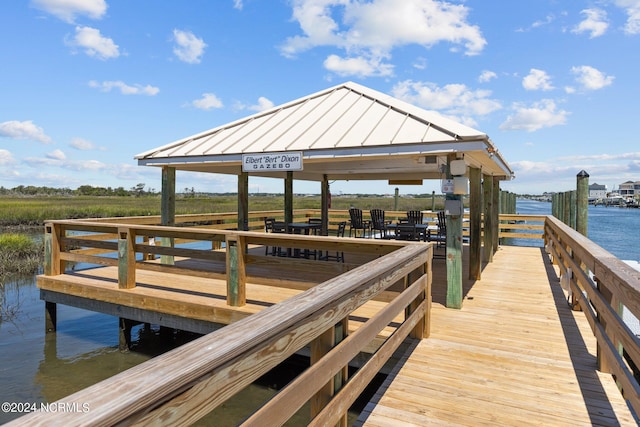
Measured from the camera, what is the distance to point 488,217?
9.43 metres

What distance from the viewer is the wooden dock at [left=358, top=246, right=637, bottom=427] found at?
2.74m

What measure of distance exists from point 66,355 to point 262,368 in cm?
637

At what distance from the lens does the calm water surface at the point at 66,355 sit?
504cm

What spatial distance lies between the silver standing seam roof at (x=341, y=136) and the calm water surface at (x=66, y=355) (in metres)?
3.22

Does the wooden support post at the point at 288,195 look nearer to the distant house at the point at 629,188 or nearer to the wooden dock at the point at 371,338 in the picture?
the wooden dock at the point at 371,338

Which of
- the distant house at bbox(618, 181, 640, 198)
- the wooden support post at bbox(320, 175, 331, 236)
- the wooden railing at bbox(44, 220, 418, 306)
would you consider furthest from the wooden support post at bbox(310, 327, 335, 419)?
the distant house at bbox(618, 181, 640, 198)

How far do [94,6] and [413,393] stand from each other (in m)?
11.8

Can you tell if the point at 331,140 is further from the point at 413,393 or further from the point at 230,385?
the point at 230,385

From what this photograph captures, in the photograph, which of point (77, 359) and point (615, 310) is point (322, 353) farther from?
point (77, 359)

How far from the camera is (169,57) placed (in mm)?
12086

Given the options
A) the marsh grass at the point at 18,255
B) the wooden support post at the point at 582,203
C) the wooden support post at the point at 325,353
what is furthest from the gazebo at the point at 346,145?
the marsh grass at the point at 18,255

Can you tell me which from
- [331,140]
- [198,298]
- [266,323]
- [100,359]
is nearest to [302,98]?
[331,140]

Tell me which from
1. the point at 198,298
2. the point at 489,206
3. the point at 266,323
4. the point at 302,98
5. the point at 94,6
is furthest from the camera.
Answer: the point at 94,6

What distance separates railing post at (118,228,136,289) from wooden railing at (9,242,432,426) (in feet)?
12.5
